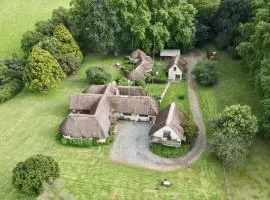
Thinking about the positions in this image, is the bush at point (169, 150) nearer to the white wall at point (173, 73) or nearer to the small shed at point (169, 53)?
the white wall at point (173, 73)

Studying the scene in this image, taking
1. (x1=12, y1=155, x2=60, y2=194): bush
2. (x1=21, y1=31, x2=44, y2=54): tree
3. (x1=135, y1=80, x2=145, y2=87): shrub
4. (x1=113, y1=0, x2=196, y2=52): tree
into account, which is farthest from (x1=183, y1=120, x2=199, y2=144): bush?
(x1=21, y1=31, x2=44, y2=54): tree

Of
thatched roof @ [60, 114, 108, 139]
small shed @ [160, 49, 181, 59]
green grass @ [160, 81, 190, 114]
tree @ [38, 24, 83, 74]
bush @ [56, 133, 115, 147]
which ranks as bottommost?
bush @ [56, 133, 115, 147]

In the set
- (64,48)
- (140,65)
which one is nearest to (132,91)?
(140,65)

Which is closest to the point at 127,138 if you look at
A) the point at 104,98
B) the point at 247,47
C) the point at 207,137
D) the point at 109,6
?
the point at 104,98

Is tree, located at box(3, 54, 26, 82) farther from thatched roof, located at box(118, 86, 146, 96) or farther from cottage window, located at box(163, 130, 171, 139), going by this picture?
cottage window, located at box(163, 130, 171, 139)

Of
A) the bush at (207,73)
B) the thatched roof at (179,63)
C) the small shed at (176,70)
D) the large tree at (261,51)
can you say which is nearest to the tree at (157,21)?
the thatched roof at (179,63)

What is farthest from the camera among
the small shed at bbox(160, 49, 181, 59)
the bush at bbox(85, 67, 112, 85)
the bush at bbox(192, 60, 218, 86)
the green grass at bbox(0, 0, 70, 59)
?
the green grass at bbox(0, 0, 70, 59)

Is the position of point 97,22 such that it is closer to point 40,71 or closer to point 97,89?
point 40,71
